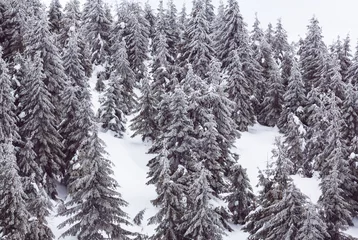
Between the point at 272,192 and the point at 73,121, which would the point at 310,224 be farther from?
the point at 73,121

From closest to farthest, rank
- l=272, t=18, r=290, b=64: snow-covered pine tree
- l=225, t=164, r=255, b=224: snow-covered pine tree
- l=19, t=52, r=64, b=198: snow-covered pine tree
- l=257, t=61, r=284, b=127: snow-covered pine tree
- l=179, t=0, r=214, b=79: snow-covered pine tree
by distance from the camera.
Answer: l=19, t=52, r=64, b=198: snow-covered pine tree, l=225, t=164, r=255, b=224: snow-covered pine tree, l=179, t=0, r=214, b=79: snow-covered pine tree, l=257, t=61, r=284, b=127: snow-covered pine tree, l=272, t=18, r=290, b=64: snow-covered pine tree

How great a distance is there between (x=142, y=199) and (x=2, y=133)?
13.1m

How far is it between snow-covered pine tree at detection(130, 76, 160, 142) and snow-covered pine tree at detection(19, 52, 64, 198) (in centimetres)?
1231

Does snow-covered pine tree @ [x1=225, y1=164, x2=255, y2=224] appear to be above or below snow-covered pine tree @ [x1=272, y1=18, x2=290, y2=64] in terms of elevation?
below

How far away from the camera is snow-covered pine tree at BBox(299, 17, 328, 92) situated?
60.3 metres

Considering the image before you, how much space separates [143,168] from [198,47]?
1939 centimetres

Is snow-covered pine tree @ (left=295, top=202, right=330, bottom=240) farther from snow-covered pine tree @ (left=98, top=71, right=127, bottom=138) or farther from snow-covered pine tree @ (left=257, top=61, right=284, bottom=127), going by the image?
Answer: snow-covered pine tree @ (left=257, top=61, right=284, bottom=127)

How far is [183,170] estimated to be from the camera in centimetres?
3406

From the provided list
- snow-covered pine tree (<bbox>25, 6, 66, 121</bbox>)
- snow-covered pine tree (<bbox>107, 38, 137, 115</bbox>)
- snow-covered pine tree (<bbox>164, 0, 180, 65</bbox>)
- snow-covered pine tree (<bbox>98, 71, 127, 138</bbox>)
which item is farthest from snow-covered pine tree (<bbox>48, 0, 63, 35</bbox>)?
snow-covered pine tree (<bbox>25, 6, 66, 121</bbox>)

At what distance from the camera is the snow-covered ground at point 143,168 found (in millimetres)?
37156

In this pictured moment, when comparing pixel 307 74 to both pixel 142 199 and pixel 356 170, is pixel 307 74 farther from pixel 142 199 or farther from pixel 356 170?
pixel 142 199

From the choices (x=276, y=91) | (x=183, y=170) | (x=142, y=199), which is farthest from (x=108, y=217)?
(x=276, y=91)

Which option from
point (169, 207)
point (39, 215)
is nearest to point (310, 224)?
point (169, 207)

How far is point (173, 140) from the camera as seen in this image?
35375 millimetres
